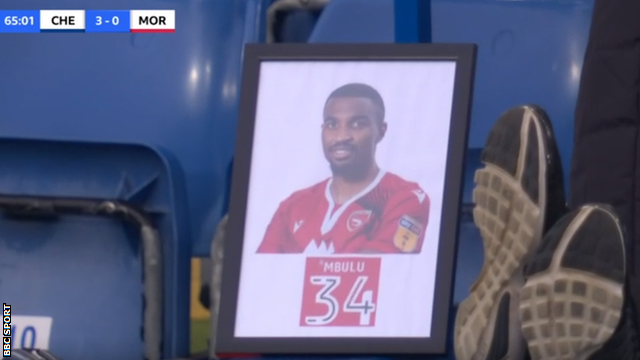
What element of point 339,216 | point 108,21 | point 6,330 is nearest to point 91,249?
point 6,330

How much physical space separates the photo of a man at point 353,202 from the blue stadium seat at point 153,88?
17.0 inches

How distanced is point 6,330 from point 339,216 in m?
0.71

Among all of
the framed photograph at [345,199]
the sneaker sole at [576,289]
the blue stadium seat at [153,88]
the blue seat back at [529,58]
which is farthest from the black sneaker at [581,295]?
the blue stadium seat at [153,88]

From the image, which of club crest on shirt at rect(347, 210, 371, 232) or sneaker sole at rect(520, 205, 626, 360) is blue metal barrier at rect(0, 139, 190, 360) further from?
sneaker sole at rect(520, 205, 626, 360)

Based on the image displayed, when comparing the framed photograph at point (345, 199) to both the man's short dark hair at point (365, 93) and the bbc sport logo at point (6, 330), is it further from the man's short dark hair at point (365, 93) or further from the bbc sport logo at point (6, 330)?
the bbc sport logo at point (6, 330)

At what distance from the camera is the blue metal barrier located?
2424 mm

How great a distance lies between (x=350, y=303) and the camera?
1989 millimetres

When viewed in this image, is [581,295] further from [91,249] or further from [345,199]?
[91,249]

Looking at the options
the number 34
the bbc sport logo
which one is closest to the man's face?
the number 34

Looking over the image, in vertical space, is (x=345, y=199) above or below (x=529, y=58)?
below

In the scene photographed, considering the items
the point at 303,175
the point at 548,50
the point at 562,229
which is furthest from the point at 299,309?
the point at 548,50

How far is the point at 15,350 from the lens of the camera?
241 cm

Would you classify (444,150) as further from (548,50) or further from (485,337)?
(548,50)

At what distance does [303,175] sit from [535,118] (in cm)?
33
